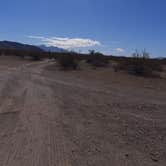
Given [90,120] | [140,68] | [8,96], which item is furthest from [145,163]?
[140,68]

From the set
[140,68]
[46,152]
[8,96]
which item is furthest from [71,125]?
[140,68]

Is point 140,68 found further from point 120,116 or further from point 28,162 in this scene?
→ point 28,162

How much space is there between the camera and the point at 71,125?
8.03 meters

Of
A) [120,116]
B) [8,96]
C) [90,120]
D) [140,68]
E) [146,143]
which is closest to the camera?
[146,143]

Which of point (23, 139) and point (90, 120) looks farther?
point (90, 120)

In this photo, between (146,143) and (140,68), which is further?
(140,68)

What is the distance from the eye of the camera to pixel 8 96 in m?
12.3

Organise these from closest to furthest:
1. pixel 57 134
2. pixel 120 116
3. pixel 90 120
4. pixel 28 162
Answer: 1. pixel 28 162
2. pixel 57 134
3. pixel 90 120
4. pixel 120 116

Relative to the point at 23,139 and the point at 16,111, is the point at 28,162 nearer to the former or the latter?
the point at 23,139

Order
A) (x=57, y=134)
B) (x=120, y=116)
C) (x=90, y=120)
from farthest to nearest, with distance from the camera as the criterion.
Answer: (x=120, y=116)
(x=90, y=120)
(x=57, y=134)

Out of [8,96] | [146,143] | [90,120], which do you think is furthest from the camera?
[8,96]

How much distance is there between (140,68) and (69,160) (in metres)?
23.5

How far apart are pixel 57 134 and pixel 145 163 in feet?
8.24

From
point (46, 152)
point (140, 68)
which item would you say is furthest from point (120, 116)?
point (140, 68)
